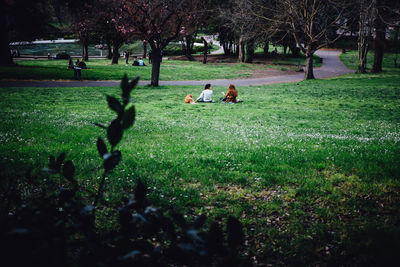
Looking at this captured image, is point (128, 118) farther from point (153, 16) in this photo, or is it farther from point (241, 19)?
point (241, 19)

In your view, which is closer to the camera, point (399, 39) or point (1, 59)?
point (1, 59)

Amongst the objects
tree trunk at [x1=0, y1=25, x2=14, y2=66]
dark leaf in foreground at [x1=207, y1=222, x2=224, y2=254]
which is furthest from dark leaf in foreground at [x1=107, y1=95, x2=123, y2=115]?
tree trunk at [x1=0, y1=25, x2=14, y2=66]

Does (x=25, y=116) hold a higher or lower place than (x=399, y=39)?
lower

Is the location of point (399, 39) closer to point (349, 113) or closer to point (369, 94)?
point (369, 94)

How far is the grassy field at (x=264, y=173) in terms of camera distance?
362 centimetres

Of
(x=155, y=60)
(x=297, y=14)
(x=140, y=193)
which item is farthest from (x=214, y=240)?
(x=297, y=14)

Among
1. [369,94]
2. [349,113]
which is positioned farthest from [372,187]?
[369,94]

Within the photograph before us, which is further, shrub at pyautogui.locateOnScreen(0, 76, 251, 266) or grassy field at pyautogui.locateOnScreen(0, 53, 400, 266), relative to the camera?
grassy field at pyautogui.locateOnScreen(0, 53, 400, 266)

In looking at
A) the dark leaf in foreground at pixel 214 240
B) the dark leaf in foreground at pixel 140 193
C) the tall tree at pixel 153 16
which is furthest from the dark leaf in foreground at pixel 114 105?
the tall tree at pixel 153 16

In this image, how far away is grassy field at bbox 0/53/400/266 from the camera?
3617mm

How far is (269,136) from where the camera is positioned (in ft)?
30.2

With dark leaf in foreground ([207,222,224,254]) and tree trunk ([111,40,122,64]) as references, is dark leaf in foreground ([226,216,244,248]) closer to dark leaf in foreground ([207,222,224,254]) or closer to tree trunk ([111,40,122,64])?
dark leaf in foreground ([207,222,224,254])

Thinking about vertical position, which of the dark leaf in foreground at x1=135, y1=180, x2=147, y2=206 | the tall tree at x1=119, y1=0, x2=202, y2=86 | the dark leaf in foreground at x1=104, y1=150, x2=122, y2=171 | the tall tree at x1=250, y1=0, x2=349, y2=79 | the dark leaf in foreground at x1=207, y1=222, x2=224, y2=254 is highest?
the tall tree at x1=250, y1=0, x2=349, y2=79

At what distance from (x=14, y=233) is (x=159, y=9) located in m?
24.9
